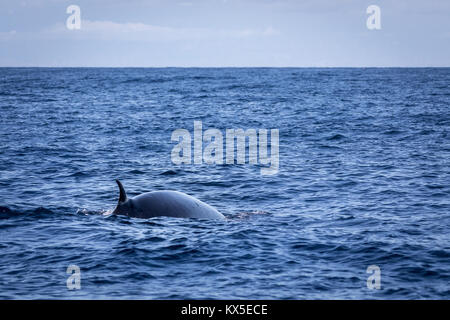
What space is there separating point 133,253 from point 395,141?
2608 centimetres

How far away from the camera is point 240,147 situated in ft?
122

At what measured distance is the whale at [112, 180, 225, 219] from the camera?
1786 centimetres

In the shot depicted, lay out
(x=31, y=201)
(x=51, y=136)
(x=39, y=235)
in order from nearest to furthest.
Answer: (x=39, y=235) → (x=31, y=201) → (x=51, y=136)

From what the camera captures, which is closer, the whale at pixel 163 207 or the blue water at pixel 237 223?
the blue water at pixel 237 223

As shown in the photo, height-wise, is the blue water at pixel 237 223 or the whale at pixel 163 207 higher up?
the whale at pixel 163 207

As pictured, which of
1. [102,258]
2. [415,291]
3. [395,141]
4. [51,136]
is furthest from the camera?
[51,136]

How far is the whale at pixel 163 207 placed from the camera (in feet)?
58.6

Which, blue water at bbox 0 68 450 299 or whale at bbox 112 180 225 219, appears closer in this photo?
blue water at bbox 0 68 450 299

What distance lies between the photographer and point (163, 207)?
17875 millimetres

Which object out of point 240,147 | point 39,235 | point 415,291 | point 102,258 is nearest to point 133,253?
point 102,258

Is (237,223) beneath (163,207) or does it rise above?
beneath

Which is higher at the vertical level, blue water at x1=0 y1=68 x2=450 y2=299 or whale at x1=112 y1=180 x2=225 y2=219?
whale at x1=112 y1=180 x2=225 y2=219
